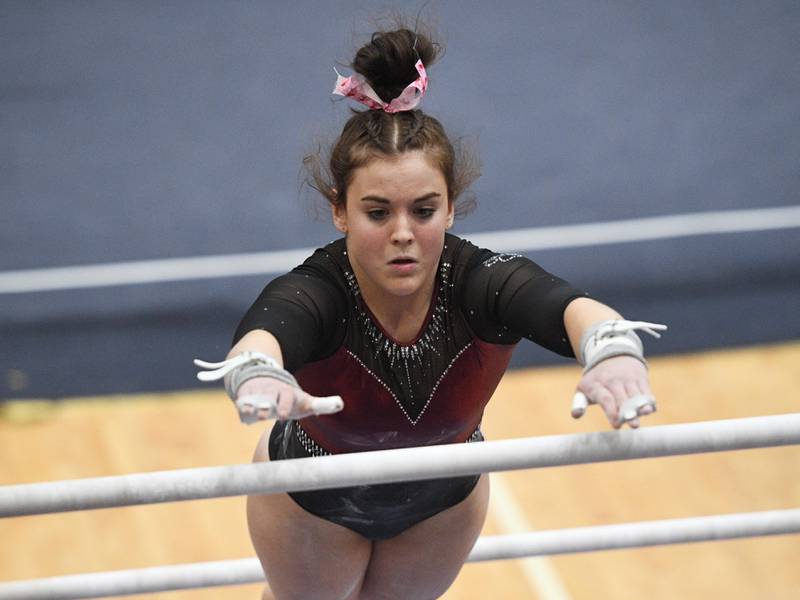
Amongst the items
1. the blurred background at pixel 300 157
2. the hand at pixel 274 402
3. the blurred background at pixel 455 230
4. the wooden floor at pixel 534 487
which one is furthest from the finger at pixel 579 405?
the blurred background at pixel 300 157

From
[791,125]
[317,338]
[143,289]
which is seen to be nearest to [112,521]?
[143,289]

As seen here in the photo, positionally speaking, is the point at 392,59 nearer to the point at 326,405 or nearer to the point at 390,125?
the point at 390,125

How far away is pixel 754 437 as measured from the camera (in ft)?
5.12

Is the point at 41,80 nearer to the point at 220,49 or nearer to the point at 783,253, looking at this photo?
the point at 220,49

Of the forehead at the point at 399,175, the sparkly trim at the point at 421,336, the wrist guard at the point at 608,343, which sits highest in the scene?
the forehead at the point at 399,175

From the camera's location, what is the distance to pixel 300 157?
4.32 m

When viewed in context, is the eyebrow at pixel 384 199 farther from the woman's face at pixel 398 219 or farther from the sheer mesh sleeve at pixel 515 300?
the sheer mesh sleeve at pixel 515 300

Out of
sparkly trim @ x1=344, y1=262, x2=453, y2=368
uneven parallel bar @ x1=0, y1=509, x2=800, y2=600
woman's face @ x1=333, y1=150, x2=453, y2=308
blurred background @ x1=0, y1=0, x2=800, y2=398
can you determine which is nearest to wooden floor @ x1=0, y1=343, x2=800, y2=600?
blurred background @ x1=0, y1=0, x2=800, y2=398

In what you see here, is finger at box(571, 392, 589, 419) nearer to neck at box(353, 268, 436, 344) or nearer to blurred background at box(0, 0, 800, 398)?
neck at box(353, 268, 436, 344)

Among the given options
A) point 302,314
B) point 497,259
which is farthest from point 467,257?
point 302,314

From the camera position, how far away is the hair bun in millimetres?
1695

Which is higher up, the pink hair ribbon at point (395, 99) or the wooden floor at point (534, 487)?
the pink hair ribbon at point (395, 99)

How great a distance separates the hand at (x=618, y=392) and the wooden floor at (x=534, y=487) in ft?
5.35

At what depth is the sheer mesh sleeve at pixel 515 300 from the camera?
162 cm
